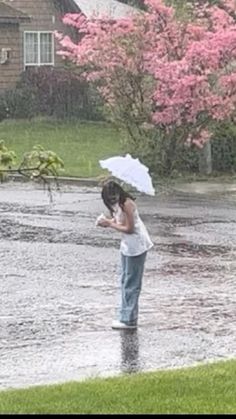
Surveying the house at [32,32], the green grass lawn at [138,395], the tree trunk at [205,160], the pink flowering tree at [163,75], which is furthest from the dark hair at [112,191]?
the house at [32,32]

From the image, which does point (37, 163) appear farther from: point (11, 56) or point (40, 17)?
point (40, 17)

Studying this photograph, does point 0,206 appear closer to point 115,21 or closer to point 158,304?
point 115,21

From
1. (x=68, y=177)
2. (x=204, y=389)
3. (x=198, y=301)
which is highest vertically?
(x=204, y=389)

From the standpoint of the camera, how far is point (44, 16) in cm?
4147

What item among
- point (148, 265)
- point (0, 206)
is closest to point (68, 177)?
point (0, 206)

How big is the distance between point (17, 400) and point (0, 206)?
13.0 metres

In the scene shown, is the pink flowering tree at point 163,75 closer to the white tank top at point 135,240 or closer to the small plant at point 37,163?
the white tank top at point 135,240

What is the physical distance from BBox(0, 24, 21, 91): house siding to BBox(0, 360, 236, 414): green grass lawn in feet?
105

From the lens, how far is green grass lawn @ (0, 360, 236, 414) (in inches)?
260

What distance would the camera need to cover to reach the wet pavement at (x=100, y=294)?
9.29 m

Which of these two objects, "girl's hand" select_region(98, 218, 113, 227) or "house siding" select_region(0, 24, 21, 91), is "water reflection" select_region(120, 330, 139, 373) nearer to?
"girl's hand" select_region(98, 218, 113, 227)

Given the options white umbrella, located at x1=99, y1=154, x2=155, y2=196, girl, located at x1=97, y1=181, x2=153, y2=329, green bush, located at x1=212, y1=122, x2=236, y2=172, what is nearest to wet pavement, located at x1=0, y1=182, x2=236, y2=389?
girl, located at x1=97, y1=181, x2=153, y2=329

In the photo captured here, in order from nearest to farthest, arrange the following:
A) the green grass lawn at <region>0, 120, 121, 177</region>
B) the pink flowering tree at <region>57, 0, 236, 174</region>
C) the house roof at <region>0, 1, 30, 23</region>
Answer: the pink flowering tree at <region>57, 0, 236, 174</region> → the green grass lawn at <region>0, 120, 121, 177</region> → the house roof at <region>0, 1, 30, 23</region>

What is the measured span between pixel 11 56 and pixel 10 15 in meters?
1.74
